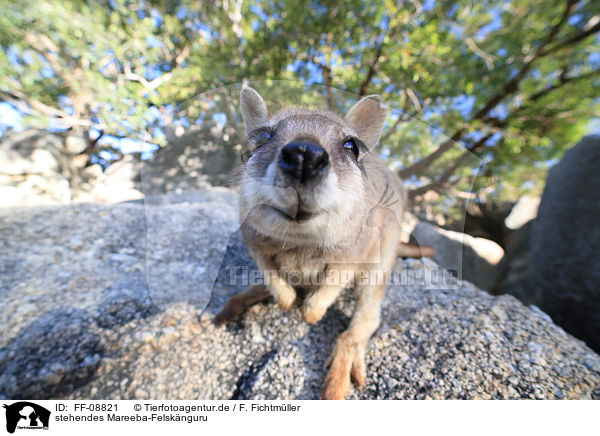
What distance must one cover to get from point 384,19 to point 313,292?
3099 mm

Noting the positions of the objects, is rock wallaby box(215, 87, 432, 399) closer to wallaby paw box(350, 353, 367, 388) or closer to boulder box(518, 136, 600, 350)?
wallaby paw box(350, 353, 367, 388)

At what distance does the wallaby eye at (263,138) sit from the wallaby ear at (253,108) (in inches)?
3.0

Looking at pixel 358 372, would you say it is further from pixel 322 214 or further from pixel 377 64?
pixel 377 64

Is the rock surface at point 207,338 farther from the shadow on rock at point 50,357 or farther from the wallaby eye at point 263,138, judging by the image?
the wallaby eye at point 263,138

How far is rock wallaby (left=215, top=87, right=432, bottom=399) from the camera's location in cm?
67

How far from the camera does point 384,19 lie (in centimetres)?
250

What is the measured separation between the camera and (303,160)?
24.6 inches

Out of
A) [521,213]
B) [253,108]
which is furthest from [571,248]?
[253,108]

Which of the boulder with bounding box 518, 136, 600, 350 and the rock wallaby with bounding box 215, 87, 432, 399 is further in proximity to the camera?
the boulder with bounding box 518, 136, 600, 350

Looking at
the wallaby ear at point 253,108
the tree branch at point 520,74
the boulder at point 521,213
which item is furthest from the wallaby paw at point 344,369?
the boulder at point 521,213

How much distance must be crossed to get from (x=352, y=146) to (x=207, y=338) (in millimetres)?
1179
